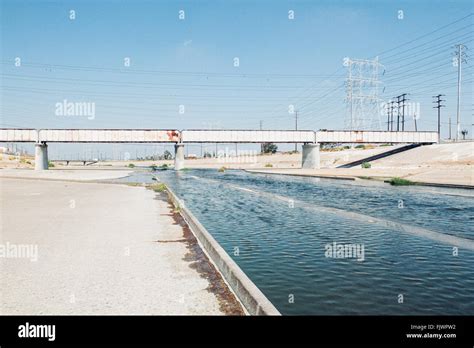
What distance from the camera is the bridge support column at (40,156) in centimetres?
7744

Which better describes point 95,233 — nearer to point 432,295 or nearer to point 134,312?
point 134,312

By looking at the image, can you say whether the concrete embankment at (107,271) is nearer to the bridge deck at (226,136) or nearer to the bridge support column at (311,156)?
the bridge deck at (226,136)

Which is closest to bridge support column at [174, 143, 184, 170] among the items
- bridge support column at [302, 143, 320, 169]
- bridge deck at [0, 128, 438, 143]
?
bridge deck at [0, 128, 438, 143]

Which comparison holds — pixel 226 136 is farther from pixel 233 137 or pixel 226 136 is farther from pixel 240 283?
pixel 240 283

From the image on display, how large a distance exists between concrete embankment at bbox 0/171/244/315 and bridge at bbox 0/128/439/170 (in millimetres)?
76628

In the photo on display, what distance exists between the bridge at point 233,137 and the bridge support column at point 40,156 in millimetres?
1868

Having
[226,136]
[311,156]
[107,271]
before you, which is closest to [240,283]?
[107,271]

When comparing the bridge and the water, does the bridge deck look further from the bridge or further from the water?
the water

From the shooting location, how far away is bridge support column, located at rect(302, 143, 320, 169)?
8775 cm

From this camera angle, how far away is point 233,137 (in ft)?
305

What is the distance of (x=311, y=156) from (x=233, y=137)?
20.6 metres

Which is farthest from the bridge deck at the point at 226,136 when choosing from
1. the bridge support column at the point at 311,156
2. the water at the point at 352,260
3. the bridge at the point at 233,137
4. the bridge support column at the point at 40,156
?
the water at the point at 352,260

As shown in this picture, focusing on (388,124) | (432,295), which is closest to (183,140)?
(388,124)
